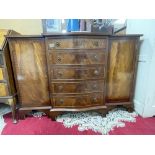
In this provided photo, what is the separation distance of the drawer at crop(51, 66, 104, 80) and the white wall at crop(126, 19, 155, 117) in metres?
0.54

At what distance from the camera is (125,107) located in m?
1.89

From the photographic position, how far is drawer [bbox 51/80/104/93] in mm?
1613

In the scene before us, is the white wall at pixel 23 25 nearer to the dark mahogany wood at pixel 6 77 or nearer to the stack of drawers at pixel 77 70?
the dark mahogany wood at pixel 6 77

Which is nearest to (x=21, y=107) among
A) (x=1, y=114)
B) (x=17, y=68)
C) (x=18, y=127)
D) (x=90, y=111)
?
(x=18, y=127)

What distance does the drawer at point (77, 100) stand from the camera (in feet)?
5.44

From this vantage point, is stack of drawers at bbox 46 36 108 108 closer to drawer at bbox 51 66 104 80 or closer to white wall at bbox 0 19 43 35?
drawer at bbox 51 66 104 80

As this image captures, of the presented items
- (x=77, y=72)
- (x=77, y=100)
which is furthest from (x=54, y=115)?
(x=77, y=72)

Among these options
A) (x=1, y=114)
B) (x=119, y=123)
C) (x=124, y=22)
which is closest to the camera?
(x=119, y=123)

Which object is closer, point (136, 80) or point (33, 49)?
point (33, 49)

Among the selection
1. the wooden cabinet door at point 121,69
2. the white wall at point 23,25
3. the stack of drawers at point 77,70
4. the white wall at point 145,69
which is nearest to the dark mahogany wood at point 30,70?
the stack of drawers at point 77,70

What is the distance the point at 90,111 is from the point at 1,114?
3.95 ft

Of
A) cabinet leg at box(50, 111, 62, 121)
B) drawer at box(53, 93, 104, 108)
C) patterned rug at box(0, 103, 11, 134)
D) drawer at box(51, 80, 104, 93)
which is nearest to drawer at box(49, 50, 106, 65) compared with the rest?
drawer at box(51, 80, 104, 93)

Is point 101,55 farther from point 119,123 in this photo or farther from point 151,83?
point 119,123

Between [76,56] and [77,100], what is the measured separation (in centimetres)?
54
